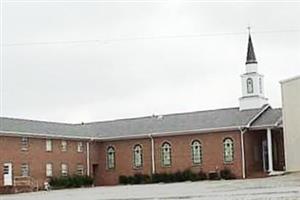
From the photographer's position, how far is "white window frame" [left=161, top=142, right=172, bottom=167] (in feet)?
206

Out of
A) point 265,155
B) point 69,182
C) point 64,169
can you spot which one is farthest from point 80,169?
point 265,155

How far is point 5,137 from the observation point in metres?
56.8

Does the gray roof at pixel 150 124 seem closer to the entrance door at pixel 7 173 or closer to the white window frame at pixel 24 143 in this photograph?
the white window frame at pixel 24 143

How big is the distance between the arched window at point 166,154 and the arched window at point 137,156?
2.13 m

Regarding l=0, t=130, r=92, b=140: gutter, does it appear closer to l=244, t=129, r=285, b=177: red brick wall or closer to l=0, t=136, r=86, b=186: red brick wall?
l=0, t=136, r=86, b=186: red brick wall

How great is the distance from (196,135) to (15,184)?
14474 millimetres

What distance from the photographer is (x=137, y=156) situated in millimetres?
64500

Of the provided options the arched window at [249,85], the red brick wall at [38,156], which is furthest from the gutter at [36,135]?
the arched window at [249,85]

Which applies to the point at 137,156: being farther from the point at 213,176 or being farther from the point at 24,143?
the point at 24,143

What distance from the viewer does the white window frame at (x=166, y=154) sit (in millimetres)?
62688

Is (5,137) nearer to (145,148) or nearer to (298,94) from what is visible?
(145,148)

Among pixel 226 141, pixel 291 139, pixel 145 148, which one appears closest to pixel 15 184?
pixel 145 148

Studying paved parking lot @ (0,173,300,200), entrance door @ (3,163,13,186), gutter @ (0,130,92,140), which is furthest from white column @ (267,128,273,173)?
entrance door @ (3,163,13,186)

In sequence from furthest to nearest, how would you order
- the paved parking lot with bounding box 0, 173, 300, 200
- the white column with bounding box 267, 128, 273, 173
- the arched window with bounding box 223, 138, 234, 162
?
1. the arched window with bounding box 223, 138, 234, 162
2. the white column with bounding box 267, 128, 273, 173
3. the paved parking lot with bounding box 0, 173, 300, 200
